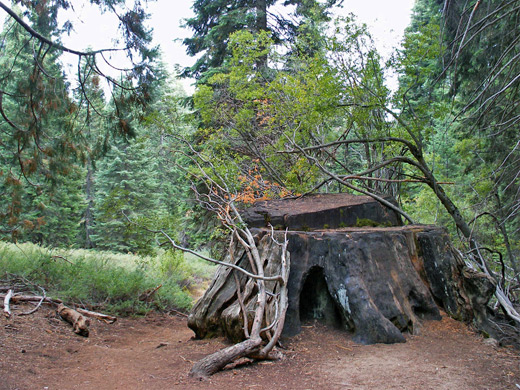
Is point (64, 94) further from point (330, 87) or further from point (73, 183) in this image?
point (73, 183)

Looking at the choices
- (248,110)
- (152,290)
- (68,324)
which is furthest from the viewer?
(248,110)

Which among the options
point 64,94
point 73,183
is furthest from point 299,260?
point 73,183

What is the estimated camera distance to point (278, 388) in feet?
9.25

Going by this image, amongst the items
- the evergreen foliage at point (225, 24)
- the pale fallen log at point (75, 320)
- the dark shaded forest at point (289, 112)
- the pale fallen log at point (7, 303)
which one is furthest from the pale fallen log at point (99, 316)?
the evergreen foliage at point (225, 24)

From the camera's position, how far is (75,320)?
512 centimetres

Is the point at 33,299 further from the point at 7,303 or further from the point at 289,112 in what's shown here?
the point at 289,112

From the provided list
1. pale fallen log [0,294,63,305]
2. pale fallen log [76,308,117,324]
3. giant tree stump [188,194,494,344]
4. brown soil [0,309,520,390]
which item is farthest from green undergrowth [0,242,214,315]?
giant tree stump [188,194,494,344]

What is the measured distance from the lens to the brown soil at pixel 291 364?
9.50ft

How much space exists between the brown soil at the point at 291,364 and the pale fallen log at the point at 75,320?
23cm

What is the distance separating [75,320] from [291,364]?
3399mm

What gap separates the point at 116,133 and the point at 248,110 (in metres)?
3.33

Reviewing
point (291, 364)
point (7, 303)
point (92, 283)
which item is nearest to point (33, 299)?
point (7, 303)

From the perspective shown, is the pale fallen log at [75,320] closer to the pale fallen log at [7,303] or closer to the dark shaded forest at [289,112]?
the pale fallen log at [7,303]

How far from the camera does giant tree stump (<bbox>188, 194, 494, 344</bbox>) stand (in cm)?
404
